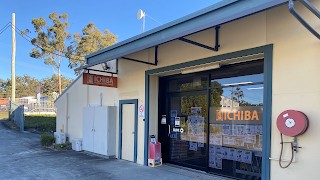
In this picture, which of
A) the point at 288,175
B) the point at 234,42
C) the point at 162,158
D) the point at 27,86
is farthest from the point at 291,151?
the point at 27,86

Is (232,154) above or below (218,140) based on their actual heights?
below

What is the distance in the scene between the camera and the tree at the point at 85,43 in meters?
26.0

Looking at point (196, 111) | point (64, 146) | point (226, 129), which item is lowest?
point (64, 146)

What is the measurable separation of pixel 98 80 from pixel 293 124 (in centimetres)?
627

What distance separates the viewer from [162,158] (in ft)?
24.7

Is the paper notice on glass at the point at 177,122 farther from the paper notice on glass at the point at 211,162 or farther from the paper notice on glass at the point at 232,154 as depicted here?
the paper notice on glass at the point at 232,154

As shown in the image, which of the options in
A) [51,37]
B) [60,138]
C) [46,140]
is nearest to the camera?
[46,140]

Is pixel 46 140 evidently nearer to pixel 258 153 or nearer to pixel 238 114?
pixel 238 114

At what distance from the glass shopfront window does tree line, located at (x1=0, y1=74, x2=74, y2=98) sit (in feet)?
173

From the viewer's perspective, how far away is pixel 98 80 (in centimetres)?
838

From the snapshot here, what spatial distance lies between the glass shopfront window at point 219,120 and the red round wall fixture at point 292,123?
101 centimetres

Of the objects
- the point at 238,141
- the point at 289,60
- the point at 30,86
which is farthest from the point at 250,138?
the point at 30,86

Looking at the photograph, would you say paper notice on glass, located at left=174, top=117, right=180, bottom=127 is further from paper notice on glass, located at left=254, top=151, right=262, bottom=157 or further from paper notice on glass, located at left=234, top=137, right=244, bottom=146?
paper notice on glass, located at left=254, top=151, right=262, bottom=157

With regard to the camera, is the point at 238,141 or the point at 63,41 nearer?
the point at 238,141
